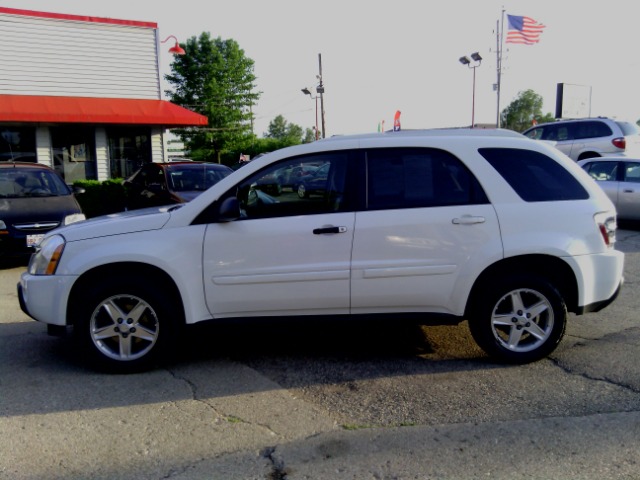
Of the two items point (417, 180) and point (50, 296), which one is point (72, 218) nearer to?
point (50, 296)

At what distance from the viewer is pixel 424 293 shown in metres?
4.62

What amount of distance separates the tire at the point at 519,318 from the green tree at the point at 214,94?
44834 millimetres

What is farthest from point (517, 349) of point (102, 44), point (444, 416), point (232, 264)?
point (102, 44)

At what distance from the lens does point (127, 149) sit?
17.8 m

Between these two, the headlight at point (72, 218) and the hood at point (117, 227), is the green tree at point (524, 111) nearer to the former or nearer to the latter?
the headlight at point (72, 218)

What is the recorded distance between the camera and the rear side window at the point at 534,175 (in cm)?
469

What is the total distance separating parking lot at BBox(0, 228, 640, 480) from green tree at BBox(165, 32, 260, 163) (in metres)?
44.2

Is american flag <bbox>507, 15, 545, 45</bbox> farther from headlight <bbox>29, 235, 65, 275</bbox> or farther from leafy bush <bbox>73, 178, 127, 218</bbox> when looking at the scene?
headlight <bbox>29, 235, 65, 275</bbox>

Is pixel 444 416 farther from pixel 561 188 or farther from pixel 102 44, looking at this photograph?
pixel 102 44

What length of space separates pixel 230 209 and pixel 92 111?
13097mm

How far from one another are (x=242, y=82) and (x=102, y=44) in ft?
115

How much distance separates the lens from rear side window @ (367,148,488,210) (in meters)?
4.63

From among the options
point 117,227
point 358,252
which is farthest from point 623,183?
point 117,227

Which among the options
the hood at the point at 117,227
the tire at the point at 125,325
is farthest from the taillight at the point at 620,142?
the tire at the point at 125,325
